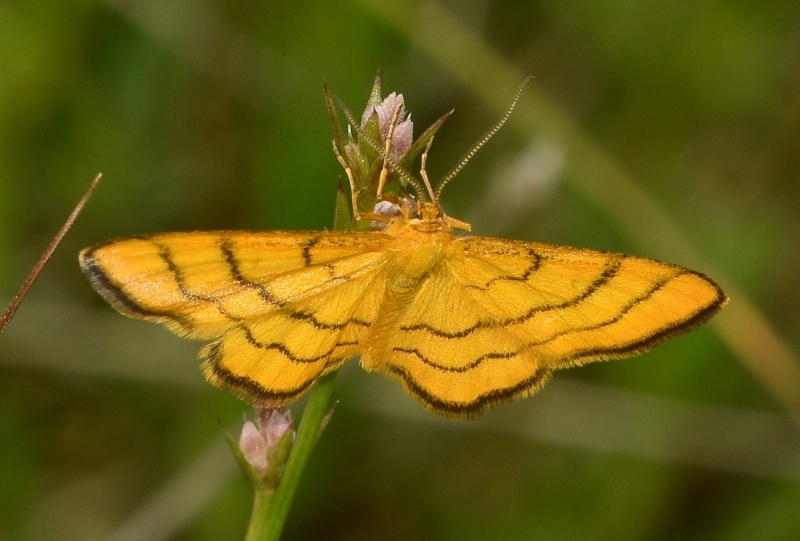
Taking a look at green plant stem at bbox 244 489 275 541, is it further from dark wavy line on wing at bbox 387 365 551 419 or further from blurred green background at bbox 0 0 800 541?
blurred green background at bbox 0 0 800 541

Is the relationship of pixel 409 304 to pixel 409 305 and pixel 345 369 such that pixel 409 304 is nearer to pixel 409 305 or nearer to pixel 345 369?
pixel 409 305

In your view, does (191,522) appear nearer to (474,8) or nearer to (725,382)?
(725,382)

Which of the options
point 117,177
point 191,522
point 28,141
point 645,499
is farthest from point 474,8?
point 191,522

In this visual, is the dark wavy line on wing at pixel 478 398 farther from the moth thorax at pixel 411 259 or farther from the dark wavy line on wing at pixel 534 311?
the moth thorax at pixel 411 259

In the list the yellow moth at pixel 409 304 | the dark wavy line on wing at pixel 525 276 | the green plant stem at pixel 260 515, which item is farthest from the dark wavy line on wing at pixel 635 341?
the green plant stem at pixel 260 515

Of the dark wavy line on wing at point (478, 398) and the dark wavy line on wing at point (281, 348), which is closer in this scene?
the dark wavy line on wing at point (281, 348)

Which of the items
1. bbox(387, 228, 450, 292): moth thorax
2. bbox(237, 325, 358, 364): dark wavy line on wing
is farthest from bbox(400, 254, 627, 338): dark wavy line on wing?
bbox(237, 325, 358, 364): dark wavy line on wing

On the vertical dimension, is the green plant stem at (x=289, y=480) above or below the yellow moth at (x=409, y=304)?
below
